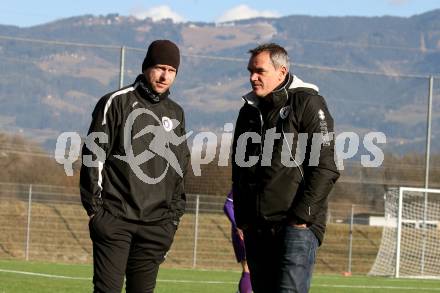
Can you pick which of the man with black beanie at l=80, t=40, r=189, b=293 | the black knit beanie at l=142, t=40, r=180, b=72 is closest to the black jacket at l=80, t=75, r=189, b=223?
the man with black beanie at l=80, t=40, r=189, b=293

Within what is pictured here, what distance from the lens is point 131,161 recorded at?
8.41 m

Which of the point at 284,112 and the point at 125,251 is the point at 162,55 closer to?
the point at 284,112

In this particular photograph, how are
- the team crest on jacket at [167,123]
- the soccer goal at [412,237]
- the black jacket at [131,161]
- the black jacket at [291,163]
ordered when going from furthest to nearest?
the soccer goal at [412,237] → the team crest on jacket at [167,123] → the black jacket at [131,161] → the black jacket at [291,163]

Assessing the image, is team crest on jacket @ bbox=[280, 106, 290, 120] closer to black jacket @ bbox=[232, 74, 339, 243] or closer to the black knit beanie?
black jacket @ bbox=[232, 74, 339, 243]

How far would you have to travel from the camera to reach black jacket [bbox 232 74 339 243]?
777cm

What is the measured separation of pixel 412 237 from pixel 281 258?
20.1 meters

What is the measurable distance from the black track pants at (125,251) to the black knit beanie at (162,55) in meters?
1.10

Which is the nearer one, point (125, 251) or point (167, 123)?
point (125, 251)

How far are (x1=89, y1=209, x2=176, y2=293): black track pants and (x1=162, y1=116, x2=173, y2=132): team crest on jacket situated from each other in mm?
675

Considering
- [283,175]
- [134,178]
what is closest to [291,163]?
[283,175]

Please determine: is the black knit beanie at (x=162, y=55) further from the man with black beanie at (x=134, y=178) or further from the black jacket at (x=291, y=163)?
the black jacket at (x=291, y=163)

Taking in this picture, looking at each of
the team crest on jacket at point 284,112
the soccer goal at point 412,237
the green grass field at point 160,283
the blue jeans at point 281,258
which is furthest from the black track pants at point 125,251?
the soccer goal at point 412,237

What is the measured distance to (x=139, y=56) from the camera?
27.8 metres

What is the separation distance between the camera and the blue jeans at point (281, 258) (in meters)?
7.79
